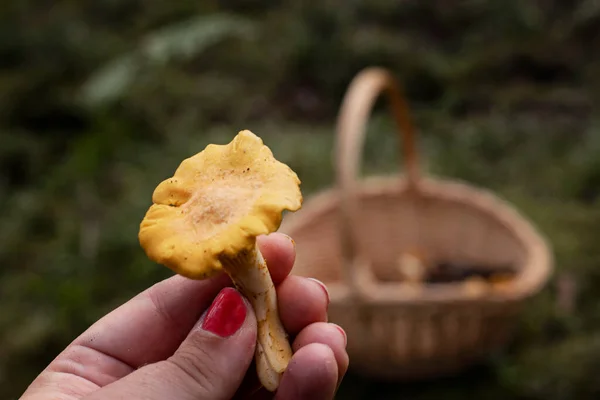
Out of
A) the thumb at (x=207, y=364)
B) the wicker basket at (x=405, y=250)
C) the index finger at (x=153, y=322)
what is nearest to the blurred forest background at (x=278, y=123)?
the wicker basket at (x=405, y=250)

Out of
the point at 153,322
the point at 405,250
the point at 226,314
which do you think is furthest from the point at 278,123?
the point at 226,314

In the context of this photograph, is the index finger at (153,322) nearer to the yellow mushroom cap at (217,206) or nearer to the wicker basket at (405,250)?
the yellow mushroom cap at (217,206)

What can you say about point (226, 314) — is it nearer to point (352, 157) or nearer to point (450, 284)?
point (352, 157)

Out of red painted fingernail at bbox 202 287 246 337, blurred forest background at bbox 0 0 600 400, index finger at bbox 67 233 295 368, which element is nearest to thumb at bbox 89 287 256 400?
red painted fingernail at bbox 202 287 246 337

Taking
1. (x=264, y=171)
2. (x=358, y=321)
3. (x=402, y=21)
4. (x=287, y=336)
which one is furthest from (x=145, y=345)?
(x=402, y=21)

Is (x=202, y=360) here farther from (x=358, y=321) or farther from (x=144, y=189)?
(x=144, y=189)
